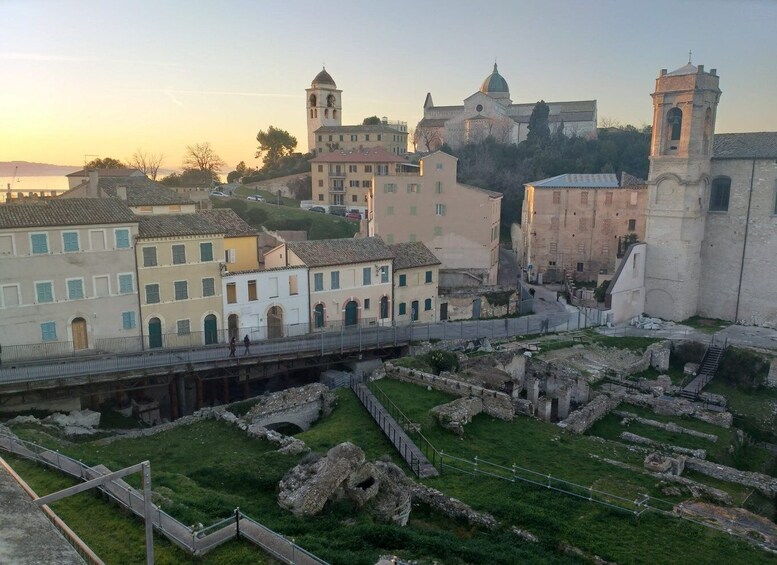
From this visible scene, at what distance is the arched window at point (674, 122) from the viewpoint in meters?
43.7

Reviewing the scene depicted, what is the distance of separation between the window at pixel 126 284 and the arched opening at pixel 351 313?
13.1 m

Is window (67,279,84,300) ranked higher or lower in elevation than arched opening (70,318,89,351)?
higher

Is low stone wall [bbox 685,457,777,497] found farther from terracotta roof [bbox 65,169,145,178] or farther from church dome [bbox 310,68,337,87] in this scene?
church dome [bbox 310,68,337,87]

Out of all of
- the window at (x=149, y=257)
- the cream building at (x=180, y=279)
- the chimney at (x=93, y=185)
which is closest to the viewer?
the window at (x=149, y=257)

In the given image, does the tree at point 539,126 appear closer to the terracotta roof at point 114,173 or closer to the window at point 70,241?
the terracotta roof at point 114,173

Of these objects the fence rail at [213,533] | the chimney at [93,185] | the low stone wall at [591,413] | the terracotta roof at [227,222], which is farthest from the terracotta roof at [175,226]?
the fence rail at [213,533]

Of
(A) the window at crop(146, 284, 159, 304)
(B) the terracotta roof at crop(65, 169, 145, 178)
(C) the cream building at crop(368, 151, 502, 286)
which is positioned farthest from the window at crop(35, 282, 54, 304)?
(B) the terracotta roof at crop(65, 169, 145, 178)

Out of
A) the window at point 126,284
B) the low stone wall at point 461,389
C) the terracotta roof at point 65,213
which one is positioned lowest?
the low stone wall at point 461,389

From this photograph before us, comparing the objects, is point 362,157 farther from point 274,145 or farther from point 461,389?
point 461,389

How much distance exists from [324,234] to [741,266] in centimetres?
3920

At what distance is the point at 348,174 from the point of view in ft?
255

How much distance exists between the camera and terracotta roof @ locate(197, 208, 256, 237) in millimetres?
35688

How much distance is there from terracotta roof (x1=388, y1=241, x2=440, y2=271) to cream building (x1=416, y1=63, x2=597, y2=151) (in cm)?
4905

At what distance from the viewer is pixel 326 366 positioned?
33188 millimetres
